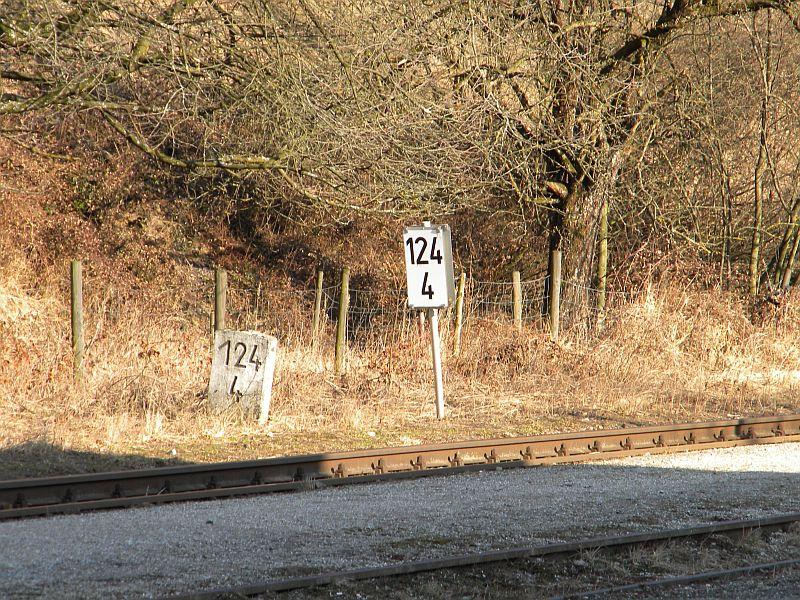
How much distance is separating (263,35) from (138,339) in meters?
4.70

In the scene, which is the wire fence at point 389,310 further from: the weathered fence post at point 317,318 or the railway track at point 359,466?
the railway track at point 359,466

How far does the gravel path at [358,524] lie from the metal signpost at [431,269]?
11.3 ft

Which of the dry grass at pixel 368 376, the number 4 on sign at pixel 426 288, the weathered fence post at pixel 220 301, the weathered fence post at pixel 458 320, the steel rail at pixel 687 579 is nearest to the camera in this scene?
the steel rail at pixel 687 579

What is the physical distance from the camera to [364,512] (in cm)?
783

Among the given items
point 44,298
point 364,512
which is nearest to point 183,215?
point 44,298

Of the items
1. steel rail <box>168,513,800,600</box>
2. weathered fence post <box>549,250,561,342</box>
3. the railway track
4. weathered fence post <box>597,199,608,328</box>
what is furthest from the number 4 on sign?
weathered fence post <box>597,199,608,328</box>

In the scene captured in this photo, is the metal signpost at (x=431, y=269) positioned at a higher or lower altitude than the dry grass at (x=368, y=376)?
higher

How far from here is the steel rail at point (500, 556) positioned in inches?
225

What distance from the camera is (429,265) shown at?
13039mm

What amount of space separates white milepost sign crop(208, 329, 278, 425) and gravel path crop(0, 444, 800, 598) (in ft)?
10.0

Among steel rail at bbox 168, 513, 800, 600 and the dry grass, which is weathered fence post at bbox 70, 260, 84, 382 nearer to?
the dry grass

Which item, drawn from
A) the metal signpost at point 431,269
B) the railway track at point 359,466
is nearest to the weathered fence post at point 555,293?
the metal signpost at point 431,269

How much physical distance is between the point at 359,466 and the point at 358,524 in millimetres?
2318

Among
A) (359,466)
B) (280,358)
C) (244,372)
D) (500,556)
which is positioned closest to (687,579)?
(500,556)
